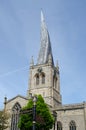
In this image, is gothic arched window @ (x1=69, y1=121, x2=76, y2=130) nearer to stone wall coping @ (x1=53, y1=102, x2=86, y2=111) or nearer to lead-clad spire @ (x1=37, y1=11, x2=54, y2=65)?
stone wall coping @ (x1=53, y1=102, x2=86, y2=111)

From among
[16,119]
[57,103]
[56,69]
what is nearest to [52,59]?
[56,69]

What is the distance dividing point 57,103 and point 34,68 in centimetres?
1068

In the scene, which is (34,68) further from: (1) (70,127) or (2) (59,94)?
(1) (70,127)

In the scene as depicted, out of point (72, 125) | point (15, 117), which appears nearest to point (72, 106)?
point (72, 125)

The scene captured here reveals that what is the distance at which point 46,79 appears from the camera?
186 feet

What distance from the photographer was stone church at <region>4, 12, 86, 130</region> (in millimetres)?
44000

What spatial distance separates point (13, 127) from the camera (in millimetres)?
46750

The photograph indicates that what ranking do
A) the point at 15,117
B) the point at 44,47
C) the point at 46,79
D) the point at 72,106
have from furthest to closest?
the point at 44,47 → the point at 46,79 → the point at 15,117 → the point at 72,106

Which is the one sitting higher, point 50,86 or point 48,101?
point 50,86

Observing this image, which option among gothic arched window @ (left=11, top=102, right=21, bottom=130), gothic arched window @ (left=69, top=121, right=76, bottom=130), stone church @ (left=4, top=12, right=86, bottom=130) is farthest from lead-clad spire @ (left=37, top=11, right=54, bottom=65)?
gothic arched window @ (left=69, top=121, right=76, bottom=130)

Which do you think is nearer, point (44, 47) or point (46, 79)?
point (46, 79)

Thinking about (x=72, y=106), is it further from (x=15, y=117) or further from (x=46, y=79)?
(x=46, y=79)

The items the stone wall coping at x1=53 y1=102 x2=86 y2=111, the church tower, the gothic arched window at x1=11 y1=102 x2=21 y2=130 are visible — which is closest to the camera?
the stone wall coping at x1=53 y1=102 x2=86 y2=111

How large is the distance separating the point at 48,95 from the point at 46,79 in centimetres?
432
